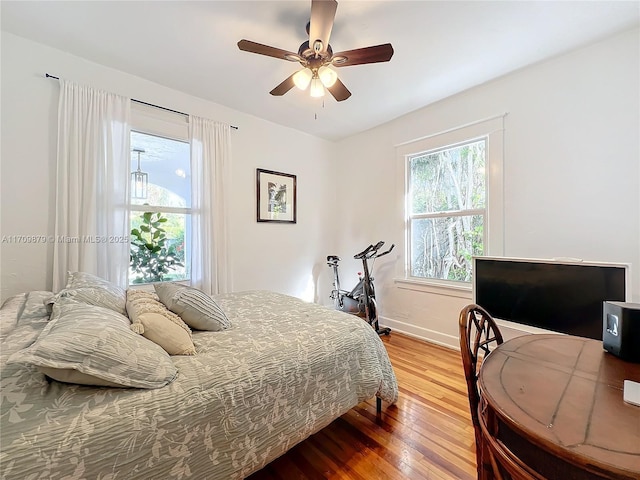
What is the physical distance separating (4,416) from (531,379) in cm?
161

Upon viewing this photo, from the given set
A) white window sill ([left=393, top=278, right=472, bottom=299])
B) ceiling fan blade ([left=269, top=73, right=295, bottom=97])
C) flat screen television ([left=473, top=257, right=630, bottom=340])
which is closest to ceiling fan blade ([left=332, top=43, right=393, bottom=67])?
ceiling fan blade ([left=269, top=73, right=295, bottom=97])

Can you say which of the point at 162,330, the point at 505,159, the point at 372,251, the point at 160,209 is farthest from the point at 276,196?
the point at 505,159

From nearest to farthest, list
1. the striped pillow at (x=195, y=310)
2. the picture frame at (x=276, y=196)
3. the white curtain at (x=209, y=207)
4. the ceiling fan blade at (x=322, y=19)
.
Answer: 1. the ceiling fan blade at (x=322, y=19)
2. the striped pillow at (x=195, y=310)
3. the white curtain at (x=209, y=207)
4. the picture frame at (x=276, y=196)

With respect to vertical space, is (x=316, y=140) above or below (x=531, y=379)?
above

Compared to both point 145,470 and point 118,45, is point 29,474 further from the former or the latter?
point 118,45

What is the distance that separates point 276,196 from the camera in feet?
11.8

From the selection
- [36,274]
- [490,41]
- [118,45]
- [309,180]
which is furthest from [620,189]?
[36,274]

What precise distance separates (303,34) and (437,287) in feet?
9.36

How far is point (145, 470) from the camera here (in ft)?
2.88

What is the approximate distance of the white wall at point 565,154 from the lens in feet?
6.46

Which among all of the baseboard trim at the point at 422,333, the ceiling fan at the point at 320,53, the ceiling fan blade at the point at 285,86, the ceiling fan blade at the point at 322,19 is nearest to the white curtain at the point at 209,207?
the ceiling fan blade at the point at 285,86

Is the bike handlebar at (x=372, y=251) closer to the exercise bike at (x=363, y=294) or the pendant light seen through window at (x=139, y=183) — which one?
the exercise bike at (x=363, y=294)

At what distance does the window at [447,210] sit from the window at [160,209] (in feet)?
9.11

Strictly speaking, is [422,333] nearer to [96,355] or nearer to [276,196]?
[276,196]
